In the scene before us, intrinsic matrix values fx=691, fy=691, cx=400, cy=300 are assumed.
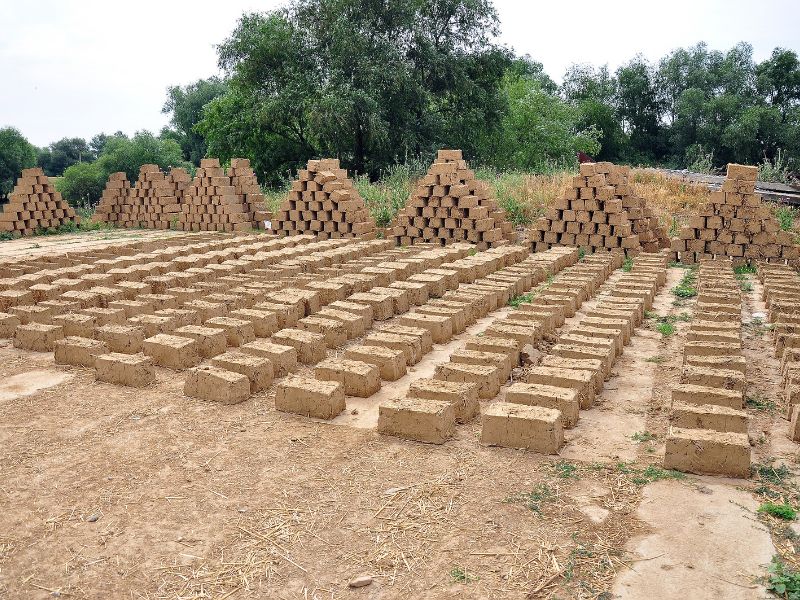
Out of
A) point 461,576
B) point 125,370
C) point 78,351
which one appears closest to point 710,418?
point 461,576

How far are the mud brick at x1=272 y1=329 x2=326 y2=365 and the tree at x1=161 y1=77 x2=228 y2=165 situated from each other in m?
44.8

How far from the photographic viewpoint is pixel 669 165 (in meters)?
36.7

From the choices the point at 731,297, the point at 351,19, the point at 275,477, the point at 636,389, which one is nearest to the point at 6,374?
the point at 275,477

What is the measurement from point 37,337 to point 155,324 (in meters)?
1.11

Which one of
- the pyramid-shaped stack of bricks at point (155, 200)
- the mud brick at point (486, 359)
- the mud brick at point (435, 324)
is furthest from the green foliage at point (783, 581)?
the pyramid-shaped stack of bricks at point (155, 200)

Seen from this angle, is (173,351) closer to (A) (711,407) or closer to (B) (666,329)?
(A) (711,407)

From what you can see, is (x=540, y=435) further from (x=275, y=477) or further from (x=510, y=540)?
(x=275, y=477)

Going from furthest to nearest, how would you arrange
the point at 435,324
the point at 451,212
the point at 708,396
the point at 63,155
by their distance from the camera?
the point at 63,155 → the point at 451,212 → the point at 435,324 → the point at 708,396

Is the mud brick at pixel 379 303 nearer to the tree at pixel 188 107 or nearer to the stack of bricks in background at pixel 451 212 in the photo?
the stack of bricks in background at pixel 451 212

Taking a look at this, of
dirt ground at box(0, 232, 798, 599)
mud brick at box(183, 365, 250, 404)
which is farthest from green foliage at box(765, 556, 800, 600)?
mud brick at box(183, 365, 250, 404)

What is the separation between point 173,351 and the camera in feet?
20.4

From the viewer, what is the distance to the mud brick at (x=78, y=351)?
20.4ft

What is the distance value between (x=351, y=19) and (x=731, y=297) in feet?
61.2

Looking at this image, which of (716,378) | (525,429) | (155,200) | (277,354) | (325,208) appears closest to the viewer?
(525,429)
